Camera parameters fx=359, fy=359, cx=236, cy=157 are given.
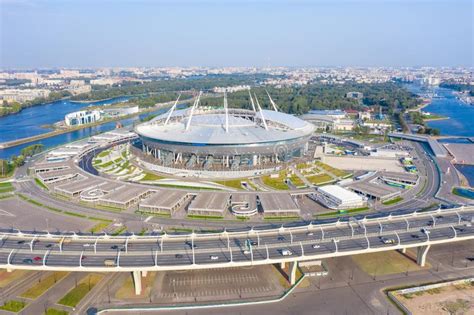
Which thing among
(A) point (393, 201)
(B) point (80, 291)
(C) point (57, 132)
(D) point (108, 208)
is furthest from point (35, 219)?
(C) point (57, 132)

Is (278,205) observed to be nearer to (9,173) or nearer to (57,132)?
(9,173)

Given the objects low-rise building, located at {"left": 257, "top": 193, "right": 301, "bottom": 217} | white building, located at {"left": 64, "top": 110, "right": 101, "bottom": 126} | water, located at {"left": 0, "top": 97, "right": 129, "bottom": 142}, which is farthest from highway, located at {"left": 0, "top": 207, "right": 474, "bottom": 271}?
white building, located at {"left": 64, "top": 110, "right": 101, "bottom": 126}

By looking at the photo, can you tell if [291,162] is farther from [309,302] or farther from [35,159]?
[35,159]

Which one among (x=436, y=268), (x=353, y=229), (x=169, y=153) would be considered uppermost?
(x=169, y=153)

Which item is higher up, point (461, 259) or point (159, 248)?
point (159, 248)

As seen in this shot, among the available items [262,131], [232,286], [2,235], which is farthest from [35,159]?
[232,286]

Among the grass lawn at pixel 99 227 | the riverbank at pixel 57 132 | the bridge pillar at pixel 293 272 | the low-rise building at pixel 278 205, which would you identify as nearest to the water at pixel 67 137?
the riverbank at pixel 57 132

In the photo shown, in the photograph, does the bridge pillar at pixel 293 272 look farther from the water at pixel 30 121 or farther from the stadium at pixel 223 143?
the water at pixel 30 121

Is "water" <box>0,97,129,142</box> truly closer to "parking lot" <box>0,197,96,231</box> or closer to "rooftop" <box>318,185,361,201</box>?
"parking lot" <box>0,197,96,231</box>
